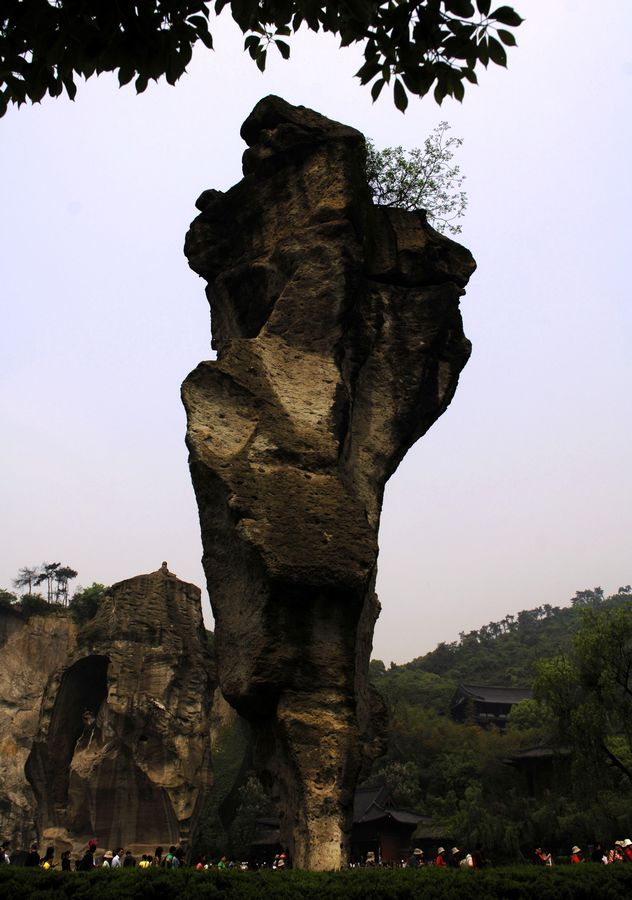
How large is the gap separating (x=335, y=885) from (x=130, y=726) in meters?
19.8

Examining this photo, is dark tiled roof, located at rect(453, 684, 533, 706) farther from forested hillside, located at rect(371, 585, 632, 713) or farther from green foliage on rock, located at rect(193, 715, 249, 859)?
green foliage on rock, located at rect(193, 715, 249, 859)

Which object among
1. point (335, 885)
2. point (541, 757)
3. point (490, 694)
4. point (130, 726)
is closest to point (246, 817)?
point (130, 726)

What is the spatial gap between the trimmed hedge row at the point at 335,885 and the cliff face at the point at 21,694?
28.6 metres

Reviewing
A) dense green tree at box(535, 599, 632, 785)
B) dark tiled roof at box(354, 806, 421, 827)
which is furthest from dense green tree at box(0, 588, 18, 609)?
dense green tree at box(535, 599, 632, 785)

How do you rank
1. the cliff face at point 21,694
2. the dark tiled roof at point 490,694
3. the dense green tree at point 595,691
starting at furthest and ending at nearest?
the dark tiled roof at point 490,694 < the cliff face at point 21,694 < the dense green tree at point 595,691

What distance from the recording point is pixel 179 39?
5254mm

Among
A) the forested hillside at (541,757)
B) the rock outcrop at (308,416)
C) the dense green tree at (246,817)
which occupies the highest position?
the rock outcrop at (308,416)

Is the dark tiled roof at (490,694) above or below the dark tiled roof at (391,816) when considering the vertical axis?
above

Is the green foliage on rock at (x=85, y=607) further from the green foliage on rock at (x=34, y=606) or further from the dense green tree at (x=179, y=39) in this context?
the dense green tree at (x=179, y=39)

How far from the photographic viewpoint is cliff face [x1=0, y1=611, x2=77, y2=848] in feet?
113

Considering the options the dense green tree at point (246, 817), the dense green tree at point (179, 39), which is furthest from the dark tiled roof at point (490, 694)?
the dense green tree at point (179, 39)

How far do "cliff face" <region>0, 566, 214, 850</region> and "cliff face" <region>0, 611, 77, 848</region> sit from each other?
874 centimetres

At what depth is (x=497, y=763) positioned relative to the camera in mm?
34219

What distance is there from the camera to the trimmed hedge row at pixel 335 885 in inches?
278
